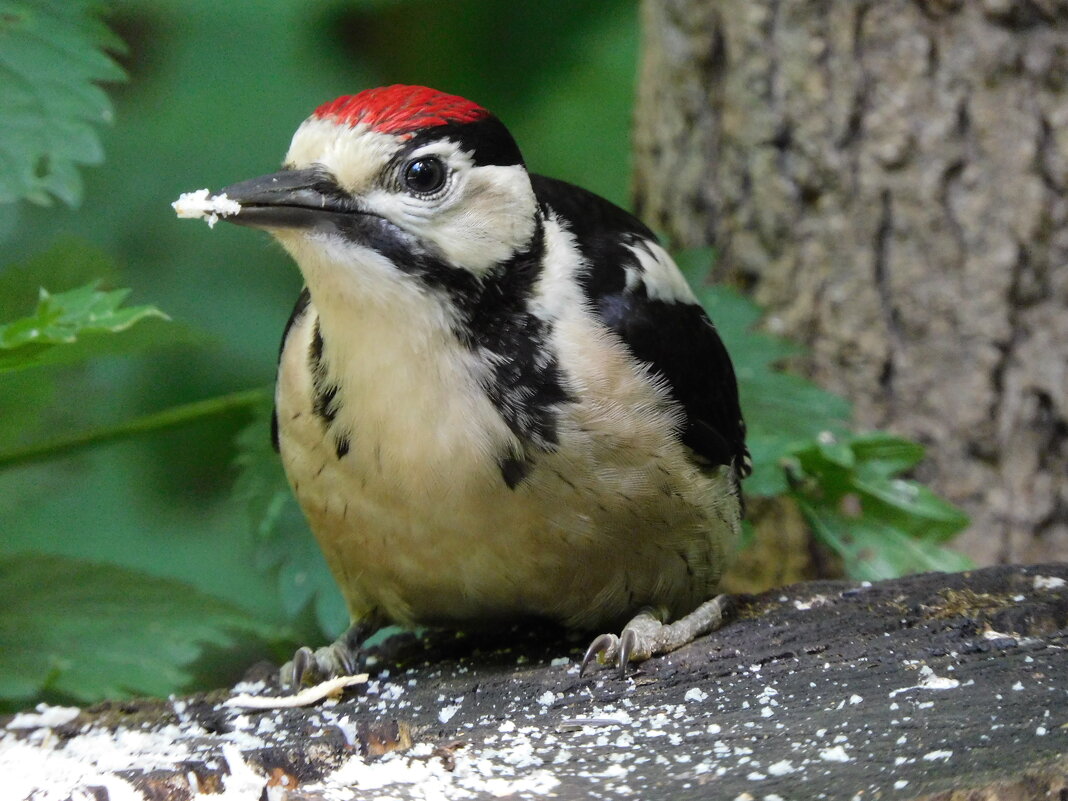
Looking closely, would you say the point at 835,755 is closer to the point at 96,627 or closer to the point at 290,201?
the point at 290,201

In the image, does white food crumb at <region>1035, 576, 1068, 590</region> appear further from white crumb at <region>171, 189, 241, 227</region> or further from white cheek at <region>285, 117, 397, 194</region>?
white crumb at <region>171, 189, 241, 227</region>

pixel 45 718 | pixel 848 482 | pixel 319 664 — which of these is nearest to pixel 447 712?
pixel 319 664

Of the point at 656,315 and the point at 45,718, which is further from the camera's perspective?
the point at 656,315

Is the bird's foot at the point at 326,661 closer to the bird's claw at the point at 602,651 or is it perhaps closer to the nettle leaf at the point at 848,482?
the bird's claw at the point at 602,651

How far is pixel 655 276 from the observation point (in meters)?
2.57

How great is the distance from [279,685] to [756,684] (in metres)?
0.90

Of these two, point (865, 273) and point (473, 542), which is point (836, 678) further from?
point (865, 273)

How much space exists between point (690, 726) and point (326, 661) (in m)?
0.88

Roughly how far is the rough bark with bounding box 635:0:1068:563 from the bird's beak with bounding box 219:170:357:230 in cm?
177

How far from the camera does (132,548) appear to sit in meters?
4.10

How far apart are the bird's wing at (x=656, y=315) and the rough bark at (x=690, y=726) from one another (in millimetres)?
431

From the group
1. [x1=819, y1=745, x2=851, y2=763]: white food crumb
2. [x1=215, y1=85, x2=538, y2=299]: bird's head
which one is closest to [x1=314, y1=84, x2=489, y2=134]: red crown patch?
[x1=215, y1=85, x2=538, y2=299]: bird's head

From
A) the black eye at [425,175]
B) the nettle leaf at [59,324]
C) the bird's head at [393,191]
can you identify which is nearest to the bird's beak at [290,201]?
the bird's head at [393,191]

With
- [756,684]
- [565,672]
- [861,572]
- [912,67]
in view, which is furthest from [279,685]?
[912,67]
